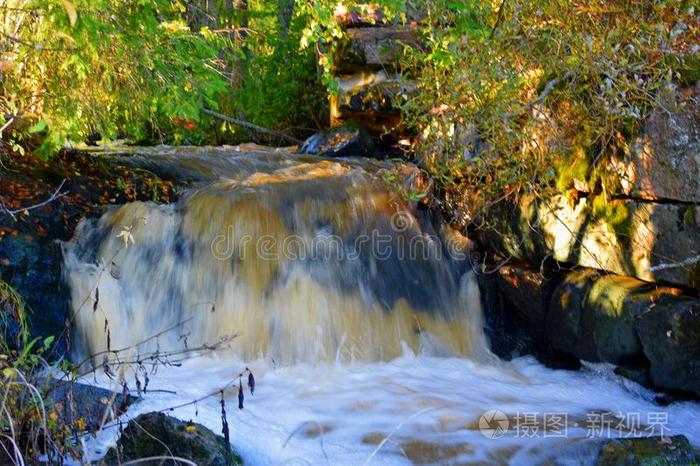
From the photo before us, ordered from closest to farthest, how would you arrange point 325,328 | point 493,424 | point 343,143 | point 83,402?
point 83,402 < point 493,424 < point 325,328 < point 343,143

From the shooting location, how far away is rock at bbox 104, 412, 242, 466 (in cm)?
362

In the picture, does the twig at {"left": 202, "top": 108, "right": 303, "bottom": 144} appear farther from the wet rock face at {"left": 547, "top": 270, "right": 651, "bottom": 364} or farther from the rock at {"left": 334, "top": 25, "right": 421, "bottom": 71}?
the wet rock face at {"left": 547, "top": 270, "right": 651, "bottom": 364}

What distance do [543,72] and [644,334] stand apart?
232 cm

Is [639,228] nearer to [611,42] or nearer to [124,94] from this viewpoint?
[611,42]

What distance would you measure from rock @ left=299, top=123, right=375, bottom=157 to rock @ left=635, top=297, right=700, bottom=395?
5.04 meters

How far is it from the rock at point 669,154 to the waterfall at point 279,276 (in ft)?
6.88

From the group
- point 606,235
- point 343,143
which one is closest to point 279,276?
point 606,235

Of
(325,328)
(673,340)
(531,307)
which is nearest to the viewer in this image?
(673,340)

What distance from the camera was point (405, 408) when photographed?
5.11 m

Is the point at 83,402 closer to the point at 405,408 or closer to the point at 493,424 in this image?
the point at 405,408

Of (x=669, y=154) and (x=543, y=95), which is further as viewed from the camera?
(x=543, y=95)

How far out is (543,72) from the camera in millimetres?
6090
